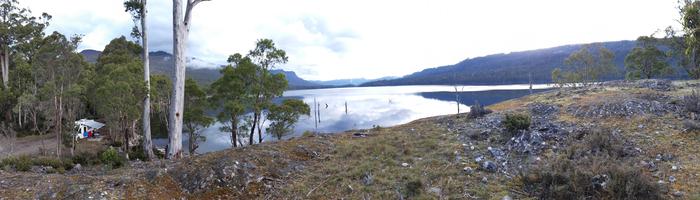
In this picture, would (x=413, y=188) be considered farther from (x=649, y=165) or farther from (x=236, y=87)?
(x=236, y=87)

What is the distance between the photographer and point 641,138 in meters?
9.84

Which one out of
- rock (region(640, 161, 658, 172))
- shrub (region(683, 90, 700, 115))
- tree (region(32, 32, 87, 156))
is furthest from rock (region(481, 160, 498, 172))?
tree (region(32, 32, 87, 156))

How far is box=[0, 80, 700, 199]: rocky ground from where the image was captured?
713 centimetres

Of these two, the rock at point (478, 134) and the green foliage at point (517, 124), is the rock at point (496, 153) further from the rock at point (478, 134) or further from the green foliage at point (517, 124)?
the green foliage at point (517, 124)

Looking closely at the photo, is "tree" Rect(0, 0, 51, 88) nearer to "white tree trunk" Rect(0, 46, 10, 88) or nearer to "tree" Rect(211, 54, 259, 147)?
"white tree trunk" Rect(0, 46, 10, 88)

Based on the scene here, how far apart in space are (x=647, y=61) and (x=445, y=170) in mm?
56048

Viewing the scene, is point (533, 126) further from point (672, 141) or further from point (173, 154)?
point (173, 154)

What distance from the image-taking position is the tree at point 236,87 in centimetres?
2536

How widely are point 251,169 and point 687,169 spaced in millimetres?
9394

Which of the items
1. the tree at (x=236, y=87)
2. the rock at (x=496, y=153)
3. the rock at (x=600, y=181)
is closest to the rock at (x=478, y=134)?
the rock at (x=496, y=153)

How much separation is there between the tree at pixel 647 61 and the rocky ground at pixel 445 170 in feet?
155

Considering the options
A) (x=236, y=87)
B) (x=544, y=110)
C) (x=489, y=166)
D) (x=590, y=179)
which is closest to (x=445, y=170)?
(x=489, y=166)

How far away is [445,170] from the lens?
28.5 ft

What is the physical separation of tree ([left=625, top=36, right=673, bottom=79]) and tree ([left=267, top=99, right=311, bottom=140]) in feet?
157
